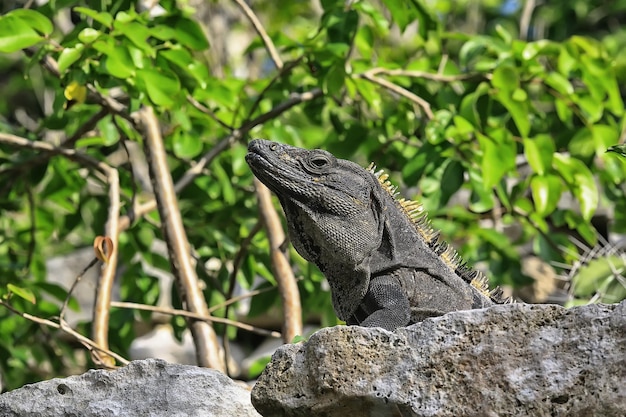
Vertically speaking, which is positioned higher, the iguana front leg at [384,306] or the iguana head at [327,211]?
the iguana head at [327,211]

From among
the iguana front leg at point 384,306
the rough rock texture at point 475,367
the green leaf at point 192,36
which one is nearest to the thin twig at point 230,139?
the green leaf at point 192,36

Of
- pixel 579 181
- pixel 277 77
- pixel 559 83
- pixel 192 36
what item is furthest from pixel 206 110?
pixel 579 181

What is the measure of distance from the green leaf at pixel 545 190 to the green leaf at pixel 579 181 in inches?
3.2

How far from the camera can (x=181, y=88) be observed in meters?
6.00

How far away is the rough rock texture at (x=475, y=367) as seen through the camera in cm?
280

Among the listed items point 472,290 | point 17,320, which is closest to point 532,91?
point 17,320

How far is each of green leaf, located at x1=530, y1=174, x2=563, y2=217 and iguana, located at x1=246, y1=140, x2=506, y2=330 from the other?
2199 mm

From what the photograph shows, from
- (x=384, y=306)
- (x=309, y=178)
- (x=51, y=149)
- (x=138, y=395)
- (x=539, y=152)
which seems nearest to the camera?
(x=138, y=395)

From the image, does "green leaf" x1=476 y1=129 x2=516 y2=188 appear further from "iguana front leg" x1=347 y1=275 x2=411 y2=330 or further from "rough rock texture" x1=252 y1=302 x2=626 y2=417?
"rough rock texture" x1=252 y1=302 x2=626 y2=417

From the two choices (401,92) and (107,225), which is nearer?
(107,225)

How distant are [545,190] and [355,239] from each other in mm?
2595

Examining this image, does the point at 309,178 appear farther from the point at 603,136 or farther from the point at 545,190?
the point at 603,136

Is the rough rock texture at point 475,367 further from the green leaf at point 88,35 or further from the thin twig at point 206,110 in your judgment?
the thin twig at point 206,110

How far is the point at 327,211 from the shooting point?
3793mm
